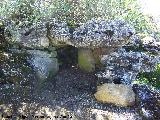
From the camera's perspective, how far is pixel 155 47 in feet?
22.2

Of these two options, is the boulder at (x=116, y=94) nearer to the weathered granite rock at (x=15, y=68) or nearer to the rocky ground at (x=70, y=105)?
the rocky ground at (x=70, y=105)

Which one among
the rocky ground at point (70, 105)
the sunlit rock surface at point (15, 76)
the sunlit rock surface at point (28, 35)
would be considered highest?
the sunlit rock surface at point (28, 35)

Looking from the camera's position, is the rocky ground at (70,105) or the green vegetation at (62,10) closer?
the rocky ground at (70,105)

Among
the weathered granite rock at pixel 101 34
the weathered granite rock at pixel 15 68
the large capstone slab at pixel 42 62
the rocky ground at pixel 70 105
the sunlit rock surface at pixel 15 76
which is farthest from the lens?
the large capstone slab at pixel 42 62

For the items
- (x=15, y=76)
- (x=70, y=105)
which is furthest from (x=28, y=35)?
(x=70, y=105)

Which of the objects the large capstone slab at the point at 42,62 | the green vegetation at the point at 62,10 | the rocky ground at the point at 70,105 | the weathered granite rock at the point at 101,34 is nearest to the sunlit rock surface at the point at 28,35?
the green vegetation at the point at 62,10

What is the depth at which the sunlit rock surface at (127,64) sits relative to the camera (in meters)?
5.71

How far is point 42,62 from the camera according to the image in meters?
5.73

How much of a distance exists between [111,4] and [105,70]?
143 cm

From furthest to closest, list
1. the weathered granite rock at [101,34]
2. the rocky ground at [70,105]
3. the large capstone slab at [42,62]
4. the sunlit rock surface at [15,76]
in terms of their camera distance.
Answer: the large capstone slab at [42,62] → the weathered granite rock at [101,34] → the sunlit rock surface at [15,76] → the rocky ground at [70,105]

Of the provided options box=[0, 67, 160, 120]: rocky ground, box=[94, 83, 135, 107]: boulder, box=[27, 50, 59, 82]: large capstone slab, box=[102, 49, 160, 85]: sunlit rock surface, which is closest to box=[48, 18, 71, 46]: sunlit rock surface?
box=[27, 50, 59, 82]: large capstone slab

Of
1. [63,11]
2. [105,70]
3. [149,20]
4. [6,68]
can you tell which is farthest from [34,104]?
[149,20]

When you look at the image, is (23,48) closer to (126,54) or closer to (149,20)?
(126,54)

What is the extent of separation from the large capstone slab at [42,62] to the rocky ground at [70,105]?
6.1 inches
